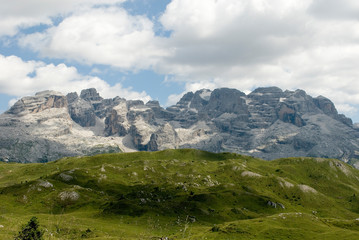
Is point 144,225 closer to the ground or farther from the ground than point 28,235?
closer to the ground

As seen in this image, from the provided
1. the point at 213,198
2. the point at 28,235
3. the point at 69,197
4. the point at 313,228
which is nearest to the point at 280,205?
the point at 213,198

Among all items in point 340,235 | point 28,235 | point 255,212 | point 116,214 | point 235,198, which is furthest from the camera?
point 235,198

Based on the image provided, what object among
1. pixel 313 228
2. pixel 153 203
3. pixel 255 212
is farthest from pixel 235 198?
pixel 313 228

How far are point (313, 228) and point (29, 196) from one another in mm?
144606

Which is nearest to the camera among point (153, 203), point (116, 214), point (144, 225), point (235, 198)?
point (144, 225)

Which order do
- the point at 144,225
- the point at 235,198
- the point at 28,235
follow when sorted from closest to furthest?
the point at 28,235, the point at 144,225, the point at 235,198

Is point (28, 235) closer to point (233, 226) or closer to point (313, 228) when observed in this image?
point (233, 226)

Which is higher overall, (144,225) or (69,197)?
(69,197)

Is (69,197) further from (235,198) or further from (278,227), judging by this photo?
(278,227)

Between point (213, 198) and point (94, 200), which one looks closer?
point (94, 200)

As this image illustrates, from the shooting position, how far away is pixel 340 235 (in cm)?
10175

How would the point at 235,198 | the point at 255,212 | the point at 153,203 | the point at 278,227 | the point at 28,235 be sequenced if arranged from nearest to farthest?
1. the point at 28,235
2. the point at 278,227
3. the point at 153,203
4. the point at 255,212
5. the point at 235,198

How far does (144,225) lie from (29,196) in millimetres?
77506

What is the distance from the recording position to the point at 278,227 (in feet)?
376
